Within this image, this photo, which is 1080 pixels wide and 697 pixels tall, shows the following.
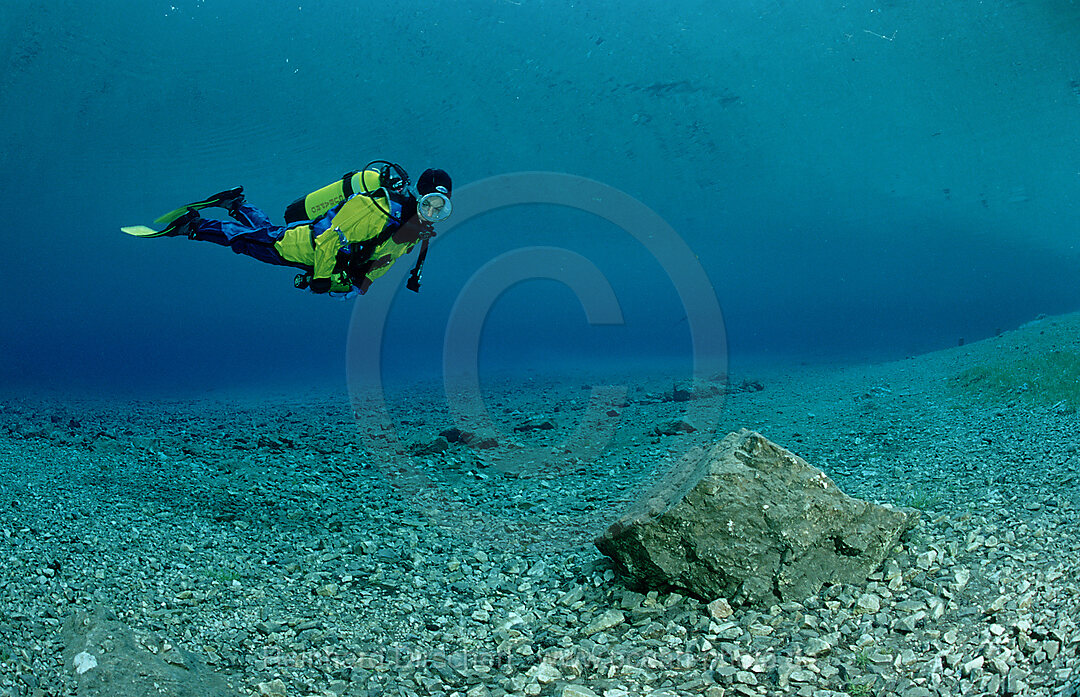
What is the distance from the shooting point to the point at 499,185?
39.5 feet

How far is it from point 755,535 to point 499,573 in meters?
2.50

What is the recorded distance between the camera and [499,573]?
18.4 feet

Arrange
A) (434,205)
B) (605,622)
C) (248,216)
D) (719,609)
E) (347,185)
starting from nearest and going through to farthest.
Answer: (719,609)
(605,622)
(434,205)
(347,185)
(248,216)

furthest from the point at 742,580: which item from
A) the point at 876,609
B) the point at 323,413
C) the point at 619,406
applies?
the point at 323,413

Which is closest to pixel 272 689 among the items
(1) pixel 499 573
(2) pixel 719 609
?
(1) pixel 499 573

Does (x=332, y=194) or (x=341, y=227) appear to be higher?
(x=332, y=194)

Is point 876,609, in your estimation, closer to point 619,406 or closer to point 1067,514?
point 1067,514

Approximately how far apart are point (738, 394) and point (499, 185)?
36.6 ft


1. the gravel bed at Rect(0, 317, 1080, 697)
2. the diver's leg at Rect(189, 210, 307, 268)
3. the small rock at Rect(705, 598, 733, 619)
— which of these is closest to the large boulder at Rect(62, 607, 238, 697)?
the gravel bed at Rect(0, 317, 1080, 697)

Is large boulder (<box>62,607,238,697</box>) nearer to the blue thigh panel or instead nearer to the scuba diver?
the scuba diver

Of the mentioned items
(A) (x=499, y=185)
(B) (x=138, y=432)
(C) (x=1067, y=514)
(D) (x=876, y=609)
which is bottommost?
(B) (x=138, y=432)

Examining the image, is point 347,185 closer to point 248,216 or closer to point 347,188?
point 347,188

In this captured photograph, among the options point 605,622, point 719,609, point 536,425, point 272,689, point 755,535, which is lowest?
point 272,689

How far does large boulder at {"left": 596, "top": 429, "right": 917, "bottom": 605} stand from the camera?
4.34 metres
